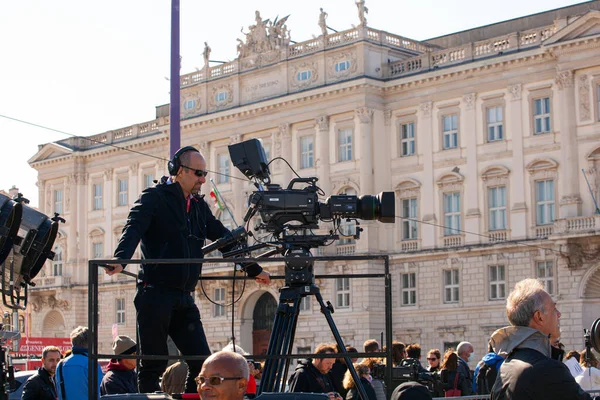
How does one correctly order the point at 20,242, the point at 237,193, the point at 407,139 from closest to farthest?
the point at 20,242
the point at 407,139
the point at 237,193

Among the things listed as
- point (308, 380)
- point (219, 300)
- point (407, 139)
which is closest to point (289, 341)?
point (308, 380)

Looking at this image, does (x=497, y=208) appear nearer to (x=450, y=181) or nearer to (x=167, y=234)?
(x=450, y=181)

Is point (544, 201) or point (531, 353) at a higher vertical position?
point (544, 201)

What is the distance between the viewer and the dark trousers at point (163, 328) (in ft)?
22.7

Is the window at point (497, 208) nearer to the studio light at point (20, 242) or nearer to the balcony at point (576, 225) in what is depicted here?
the balcony at point (576, 225)

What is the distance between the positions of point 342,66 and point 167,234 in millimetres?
43681

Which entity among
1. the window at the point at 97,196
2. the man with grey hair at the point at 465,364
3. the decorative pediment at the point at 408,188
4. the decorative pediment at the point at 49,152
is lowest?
the man with grey hair at the point at 465,364

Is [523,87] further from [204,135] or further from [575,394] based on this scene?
[575,394]

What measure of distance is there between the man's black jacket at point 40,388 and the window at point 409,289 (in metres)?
38.2

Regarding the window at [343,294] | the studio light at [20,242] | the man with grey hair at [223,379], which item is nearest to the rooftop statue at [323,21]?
the window at [343,294]

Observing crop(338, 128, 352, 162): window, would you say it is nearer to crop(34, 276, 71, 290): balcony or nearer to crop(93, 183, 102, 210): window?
crop(93, 183, 102, 210): window

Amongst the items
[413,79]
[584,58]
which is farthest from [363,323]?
[584,58]

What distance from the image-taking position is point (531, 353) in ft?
16.7

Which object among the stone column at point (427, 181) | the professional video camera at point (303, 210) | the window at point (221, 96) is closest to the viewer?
the professional video camera at point (303, 210)
